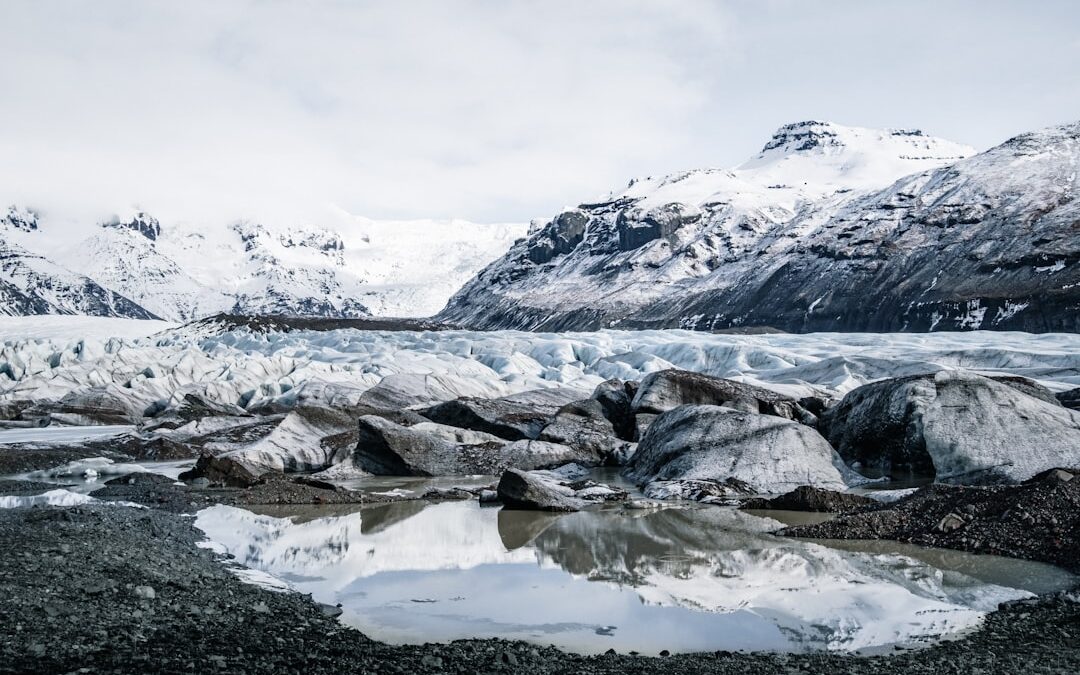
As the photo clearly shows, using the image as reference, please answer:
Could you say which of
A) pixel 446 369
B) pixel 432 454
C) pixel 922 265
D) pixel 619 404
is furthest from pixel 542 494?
pixel 922 265

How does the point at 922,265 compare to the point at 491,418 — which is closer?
the point at 491,418

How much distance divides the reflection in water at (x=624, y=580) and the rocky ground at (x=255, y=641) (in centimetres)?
50

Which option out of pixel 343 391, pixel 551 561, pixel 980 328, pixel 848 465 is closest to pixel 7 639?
pixel 551 561

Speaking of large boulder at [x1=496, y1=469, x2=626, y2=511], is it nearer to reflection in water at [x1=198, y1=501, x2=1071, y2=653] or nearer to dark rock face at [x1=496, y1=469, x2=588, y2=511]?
dark rock face at [x1=496, y1=469, x2=588, y2=511]

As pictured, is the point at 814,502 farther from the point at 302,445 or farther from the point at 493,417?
the point at 302,445

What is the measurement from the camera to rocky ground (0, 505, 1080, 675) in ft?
21.7

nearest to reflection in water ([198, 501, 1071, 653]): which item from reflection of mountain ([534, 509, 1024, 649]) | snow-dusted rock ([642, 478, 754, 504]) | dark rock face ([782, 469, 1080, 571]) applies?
reflection of mountain ([534, 509, 1024, 649])

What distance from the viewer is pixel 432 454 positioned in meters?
22.8

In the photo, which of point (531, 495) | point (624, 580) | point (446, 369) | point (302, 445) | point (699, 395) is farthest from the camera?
point (446, 369)

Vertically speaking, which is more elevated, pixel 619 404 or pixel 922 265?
pixel 922 265

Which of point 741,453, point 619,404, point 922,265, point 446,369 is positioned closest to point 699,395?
point 619,404

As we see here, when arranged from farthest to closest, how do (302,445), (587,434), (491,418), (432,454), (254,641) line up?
(491,418) → (587,434) → (302,445) → (432,454) → (254,641)

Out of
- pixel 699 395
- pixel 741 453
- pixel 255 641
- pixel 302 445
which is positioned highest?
pixel 699 395

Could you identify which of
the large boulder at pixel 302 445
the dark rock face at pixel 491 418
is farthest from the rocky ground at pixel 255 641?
the dark rock face at pixel 491 418
